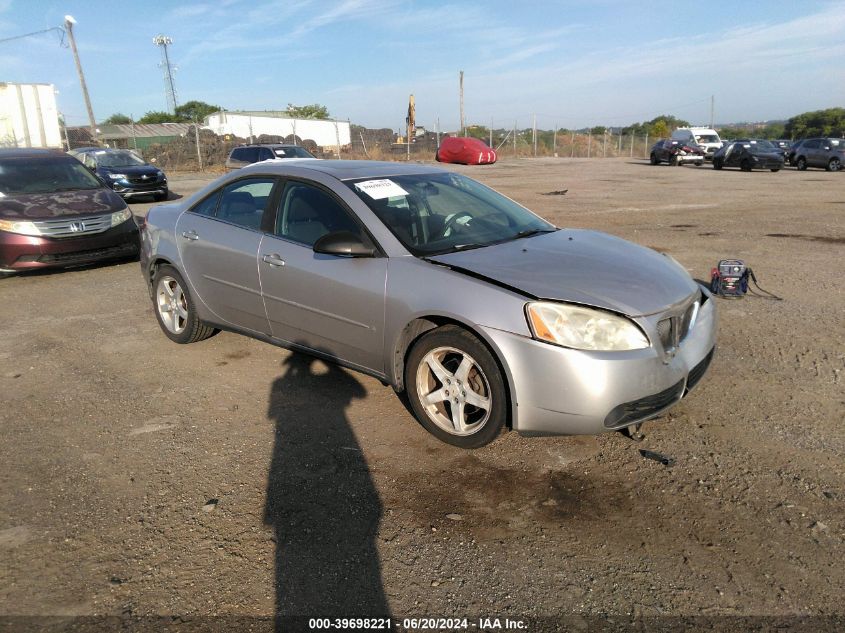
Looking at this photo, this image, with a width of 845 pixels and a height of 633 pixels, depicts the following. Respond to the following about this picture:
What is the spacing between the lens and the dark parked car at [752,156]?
90.6 feet

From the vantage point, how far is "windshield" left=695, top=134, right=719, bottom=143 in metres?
34.8

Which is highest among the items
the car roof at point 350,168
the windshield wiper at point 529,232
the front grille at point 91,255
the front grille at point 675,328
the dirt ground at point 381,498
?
the car roof at point 350,168

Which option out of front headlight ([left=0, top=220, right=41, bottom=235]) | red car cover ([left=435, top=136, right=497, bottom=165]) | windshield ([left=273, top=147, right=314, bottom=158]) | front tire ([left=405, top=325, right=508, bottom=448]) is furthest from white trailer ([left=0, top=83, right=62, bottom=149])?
front tire ([left=405, top=325, right=508, bottom=448])

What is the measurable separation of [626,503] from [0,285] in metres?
8.20

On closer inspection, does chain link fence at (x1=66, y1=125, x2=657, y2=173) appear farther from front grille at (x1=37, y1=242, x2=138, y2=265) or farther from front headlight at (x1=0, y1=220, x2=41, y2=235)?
front headlight at (x1=0, y1=220, x2=41, y2=235)

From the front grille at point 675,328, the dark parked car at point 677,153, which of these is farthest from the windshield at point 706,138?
the front grille at point 675,328

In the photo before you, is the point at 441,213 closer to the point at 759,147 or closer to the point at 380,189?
the point at 380,189

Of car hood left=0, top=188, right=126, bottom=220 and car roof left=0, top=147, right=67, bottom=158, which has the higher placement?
car roof left=0, top=147, right=67, bottom=158

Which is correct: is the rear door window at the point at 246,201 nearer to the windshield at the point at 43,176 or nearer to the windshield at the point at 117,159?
the windshield at the point at 43,176

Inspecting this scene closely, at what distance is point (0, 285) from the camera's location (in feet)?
26.7

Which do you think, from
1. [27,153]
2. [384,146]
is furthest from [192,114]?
[27,153]

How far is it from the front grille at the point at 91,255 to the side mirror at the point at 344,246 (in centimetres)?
579

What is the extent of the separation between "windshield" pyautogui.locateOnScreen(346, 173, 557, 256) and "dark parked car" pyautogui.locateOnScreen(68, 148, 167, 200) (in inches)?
566

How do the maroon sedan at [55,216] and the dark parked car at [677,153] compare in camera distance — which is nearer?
the maroon sedan at [55,216]
